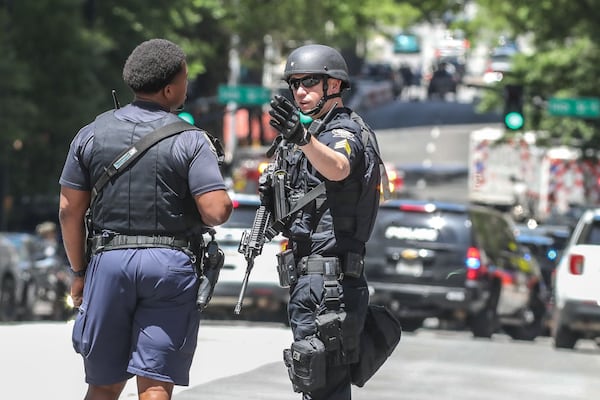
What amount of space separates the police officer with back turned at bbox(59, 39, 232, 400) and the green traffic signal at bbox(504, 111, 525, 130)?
21.9 m

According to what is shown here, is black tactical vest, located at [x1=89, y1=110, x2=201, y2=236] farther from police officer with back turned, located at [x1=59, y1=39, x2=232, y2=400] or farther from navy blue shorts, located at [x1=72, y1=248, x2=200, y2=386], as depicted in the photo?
navy blue shorts, located at [x1=72, y1=248, x2=200, y2=386]

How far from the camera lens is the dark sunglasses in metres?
7.58

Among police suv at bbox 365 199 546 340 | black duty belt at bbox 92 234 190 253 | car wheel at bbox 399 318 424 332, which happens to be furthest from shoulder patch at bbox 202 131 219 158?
car wheel at bbox 399 318 424 332

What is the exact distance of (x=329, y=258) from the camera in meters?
7.31

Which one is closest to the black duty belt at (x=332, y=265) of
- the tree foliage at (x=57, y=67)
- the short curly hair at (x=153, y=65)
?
the short curly hair at (x=153, y=65)

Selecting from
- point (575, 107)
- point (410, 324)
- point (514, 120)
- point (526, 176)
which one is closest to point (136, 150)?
point (410, 324)

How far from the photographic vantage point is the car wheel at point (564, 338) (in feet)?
57.6

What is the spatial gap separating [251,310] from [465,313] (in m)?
2.53

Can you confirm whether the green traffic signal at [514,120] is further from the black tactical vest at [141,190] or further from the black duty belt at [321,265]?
the black tactical vest at [141,190]

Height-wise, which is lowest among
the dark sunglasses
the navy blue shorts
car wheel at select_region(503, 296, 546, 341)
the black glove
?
car wheel at select_region(503, 296, 546, 341)

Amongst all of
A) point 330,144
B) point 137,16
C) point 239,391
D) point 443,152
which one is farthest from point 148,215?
point 443,152

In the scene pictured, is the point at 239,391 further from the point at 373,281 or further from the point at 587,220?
the point at 373,281

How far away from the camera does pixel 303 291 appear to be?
289 inches

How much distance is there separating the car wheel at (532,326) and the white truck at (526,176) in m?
18.7
